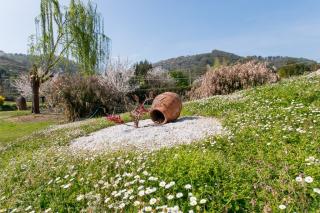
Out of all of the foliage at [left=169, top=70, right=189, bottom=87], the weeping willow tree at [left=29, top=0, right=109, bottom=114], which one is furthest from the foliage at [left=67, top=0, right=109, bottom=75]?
the foliage at [left=169, top=70, right=189, bottom=87]

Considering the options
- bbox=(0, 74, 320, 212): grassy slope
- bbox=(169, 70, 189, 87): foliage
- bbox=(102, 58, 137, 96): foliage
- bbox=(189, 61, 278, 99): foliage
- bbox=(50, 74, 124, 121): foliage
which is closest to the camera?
A: bbox=(0, 74, 320, 212): grassy slope

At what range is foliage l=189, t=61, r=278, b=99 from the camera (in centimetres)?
1750

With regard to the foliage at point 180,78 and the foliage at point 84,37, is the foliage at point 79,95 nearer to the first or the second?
the foliage at point 84,37

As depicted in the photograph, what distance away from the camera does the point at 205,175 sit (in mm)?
3684

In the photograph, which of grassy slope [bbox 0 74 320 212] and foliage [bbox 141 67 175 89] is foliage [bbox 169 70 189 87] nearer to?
foliage [bbox 141 67 175 89]

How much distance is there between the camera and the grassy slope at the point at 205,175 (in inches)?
125

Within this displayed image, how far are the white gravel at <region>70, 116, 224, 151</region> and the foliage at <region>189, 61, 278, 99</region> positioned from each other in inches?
332

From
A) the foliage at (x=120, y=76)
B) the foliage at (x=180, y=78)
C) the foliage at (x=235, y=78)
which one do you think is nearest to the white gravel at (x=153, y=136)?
the foliage at (x=235, y=78)

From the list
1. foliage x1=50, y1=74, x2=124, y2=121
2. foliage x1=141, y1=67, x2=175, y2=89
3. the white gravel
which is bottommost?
the white gravel

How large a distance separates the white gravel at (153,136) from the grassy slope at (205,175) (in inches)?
29.9

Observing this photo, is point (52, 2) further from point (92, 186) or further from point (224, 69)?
point (92, 186)

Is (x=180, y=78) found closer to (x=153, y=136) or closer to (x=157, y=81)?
(x=157, y=81)

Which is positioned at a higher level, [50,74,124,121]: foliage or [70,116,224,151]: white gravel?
[50,74,124,121]: foliage

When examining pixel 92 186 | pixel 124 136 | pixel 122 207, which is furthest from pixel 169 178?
pixel 124 136
